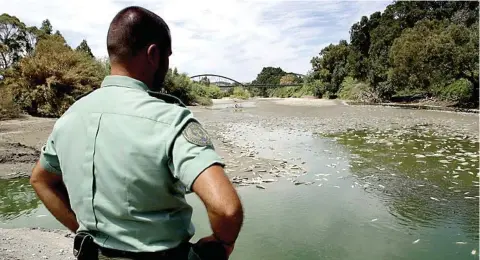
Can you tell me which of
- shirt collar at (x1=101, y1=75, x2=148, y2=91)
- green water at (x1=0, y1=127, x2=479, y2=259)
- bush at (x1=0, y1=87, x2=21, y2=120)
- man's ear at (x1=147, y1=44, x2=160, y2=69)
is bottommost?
green water at (x1=0, y1=127, x2=479, y2=259)

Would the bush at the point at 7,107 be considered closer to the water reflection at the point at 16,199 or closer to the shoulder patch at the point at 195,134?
the water reflection at the point at 16,199

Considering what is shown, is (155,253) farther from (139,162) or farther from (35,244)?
(35,244)

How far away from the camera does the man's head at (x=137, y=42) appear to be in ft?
5.72

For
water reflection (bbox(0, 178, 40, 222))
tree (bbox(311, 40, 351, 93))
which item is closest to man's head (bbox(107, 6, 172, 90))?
water reflection (bbox(0, 178, 40, 222))

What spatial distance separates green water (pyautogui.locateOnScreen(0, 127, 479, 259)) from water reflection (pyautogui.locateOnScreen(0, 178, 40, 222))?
0.02 meters

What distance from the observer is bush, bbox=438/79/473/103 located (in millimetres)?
36938

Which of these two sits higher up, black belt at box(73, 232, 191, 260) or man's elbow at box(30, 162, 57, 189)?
man's elbow at box(30, 162, 57, 189)

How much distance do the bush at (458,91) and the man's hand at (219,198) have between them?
1585 inches

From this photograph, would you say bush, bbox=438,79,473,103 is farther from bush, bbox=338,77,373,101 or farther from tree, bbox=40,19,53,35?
tree, bbox=40,19,53,35

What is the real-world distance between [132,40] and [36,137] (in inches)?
703

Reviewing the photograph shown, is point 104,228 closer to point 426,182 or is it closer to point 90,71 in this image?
point 426,182

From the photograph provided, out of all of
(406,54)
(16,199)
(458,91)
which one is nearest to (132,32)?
(16,199)

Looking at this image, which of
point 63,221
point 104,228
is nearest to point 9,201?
point 63,221

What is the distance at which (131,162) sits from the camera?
1555 millimetres
